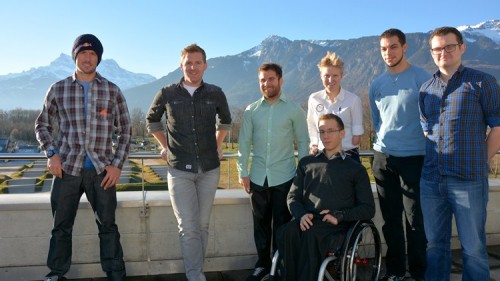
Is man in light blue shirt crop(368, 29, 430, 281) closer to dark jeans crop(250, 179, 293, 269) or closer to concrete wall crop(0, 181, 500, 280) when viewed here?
dark jeans crop(250, 179, 293, 269)

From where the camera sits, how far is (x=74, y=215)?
3033 mm

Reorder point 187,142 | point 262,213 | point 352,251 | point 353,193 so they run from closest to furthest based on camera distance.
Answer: point 352,251 < point 353,193 < point 187,142 < point 262,213

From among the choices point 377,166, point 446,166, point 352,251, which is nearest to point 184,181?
point 352,251

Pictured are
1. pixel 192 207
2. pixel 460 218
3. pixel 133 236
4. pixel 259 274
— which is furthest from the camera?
pixel 133 236

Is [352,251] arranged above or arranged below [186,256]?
above

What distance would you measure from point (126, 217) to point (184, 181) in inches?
32.7

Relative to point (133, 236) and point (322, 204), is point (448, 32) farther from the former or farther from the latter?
point (133, 236)

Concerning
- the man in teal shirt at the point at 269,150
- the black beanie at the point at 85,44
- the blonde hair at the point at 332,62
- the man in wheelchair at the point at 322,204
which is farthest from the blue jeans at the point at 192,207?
the blonde hair at the point at 332,62

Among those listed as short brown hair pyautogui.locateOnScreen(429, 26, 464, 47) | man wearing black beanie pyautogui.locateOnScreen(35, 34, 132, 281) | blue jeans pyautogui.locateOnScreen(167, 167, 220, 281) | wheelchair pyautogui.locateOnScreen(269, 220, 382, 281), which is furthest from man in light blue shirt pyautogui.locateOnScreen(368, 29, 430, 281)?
man wearing black beanie pyautogui.locateOnScreen(35, 34, 132, 281)

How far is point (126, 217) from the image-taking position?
11.6ft

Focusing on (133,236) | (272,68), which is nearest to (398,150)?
(272,68)

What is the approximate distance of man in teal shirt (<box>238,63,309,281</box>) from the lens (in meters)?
3.21

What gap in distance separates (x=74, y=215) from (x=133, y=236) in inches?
26.6

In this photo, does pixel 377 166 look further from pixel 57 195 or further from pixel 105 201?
pixel 57 195
